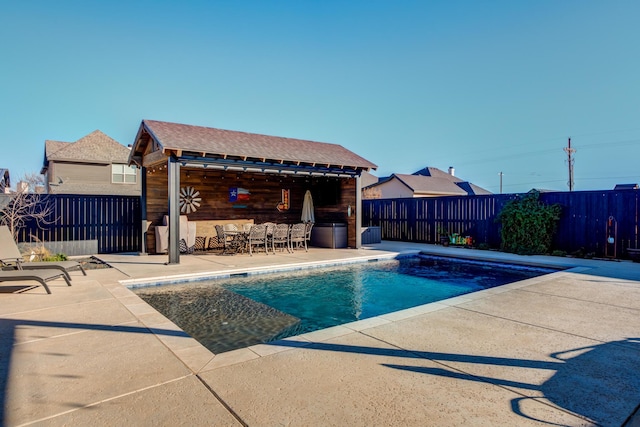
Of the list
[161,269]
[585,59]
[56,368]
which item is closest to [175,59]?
[161,269]

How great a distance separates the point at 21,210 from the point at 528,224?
14318 mm

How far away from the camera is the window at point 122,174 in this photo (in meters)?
19.2

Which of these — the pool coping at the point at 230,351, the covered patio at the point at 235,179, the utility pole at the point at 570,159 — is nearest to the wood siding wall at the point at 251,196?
the covered patio at the point at 235,179

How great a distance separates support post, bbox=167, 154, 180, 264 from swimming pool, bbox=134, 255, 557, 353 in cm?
181

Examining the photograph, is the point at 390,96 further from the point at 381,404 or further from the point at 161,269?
the point at 381,404

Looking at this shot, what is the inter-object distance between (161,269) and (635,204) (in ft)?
38.7

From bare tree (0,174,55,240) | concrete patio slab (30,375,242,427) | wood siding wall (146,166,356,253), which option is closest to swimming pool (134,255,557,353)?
concrete patio slab (30,375,242,427)

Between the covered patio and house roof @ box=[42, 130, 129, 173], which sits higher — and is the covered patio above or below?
below

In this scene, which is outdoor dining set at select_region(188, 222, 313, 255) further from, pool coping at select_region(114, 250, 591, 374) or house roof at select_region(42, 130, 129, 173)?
house roof at select_region(42, 130, 129, 173)

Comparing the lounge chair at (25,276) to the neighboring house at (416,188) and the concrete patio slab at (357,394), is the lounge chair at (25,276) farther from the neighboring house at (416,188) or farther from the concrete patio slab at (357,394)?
the neighboring house at (416,188)

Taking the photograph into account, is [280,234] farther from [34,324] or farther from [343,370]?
[343,370]

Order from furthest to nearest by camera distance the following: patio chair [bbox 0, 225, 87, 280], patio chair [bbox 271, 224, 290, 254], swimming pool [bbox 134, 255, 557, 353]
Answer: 1. patio chair [bbox 271, 224, 290, 254]
2. patio chair [bbox 0, 225, 87, 280]
3. swimming pool [bbox 134, 255, 557, 353]

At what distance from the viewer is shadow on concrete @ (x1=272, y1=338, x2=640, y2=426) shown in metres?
2.24

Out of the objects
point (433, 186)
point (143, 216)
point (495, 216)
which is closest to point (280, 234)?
point (143, 216)
